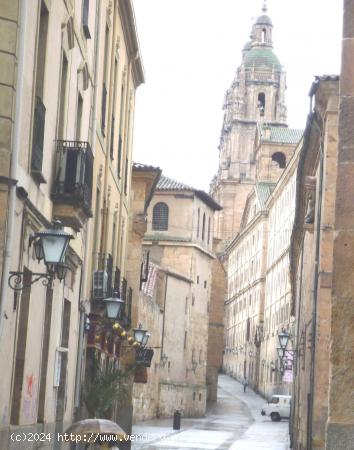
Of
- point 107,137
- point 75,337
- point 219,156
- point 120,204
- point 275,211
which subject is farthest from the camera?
point 219,156

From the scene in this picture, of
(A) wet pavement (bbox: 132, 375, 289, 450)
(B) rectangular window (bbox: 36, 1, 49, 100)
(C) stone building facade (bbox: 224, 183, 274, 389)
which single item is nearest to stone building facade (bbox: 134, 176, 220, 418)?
(A) wet pavement (bbox: 132, 375, 289, 450)

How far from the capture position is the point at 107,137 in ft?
86.2

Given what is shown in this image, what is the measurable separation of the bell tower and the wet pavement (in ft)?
204

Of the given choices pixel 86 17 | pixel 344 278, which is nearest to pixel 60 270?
pixel 344 278

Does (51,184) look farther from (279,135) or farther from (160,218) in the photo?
(279,135)

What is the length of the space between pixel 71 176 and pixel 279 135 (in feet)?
359

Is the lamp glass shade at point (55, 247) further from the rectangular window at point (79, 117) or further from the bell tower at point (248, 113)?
the bell tower at point (248, 113)

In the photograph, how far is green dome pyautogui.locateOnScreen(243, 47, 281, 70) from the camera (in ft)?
470

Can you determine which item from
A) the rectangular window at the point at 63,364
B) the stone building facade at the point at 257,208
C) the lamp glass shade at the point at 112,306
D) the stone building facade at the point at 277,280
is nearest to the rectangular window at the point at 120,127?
the lamp glass shade at the point at 112,306

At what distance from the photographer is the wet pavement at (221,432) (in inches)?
1487

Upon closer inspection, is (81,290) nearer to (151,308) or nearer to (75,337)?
(75,337)

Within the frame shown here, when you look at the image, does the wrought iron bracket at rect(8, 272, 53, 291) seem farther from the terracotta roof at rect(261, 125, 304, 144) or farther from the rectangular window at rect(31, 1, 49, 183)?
the terracotta roof at rect(261, 125, 304, 144)

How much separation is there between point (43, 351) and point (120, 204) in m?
14.4

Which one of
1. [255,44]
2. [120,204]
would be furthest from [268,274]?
[120,204]
